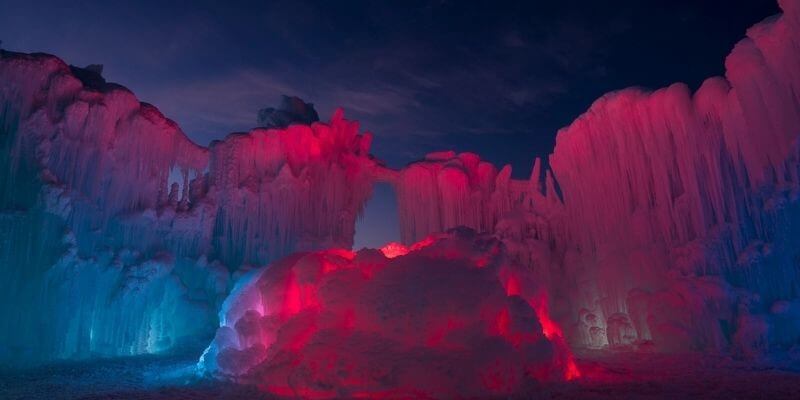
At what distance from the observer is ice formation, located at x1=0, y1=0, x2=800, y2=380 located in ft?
43.5

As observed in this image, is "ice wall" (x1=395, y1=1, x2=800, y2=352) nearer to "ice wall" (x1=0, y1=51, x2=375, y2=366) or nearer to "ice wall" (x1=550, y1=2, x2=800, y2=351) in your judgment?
"ice wall" (x1=550, y1=2, x2=800, y2=351)

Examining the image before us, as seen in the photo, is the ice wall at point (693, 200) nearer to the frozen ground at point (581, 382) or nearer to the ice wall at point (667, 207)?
the ice wall at point (667, 207)

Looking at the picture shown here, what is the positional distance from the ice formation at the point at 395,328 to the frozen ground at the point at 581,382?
0.67 meters

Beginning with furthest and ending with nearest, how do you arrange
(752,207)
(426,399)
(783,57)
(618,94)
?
1. (618,94)
2. (752,207)
3. (783,57)
4. (426,399)

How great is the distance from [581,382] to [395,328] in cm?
370

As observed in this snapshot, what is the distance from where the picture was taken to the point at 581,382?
31.6 ft

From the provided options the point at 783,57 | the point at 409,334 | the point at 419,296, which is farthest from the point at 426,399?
the point at 783,57

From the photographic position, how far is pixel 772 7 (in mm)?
20688

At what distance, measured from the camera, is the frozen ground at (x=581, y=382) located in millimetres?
8359

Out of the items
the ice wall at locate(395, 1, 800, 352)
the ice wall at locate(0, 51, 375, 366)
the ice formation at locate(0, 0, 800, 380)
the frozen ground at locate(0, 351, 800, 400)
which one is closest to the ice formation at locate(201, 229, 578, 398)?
the ice formation at locate(0, 0, 800, 380)

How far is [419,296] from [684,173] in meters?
10.9

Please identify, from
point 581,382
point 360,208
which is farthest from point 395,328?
point 360,208

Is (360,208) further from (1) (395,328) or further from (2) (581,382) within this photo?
(2) (581,382)

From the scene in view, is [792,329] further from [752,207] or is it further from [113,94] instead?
[113,94]
